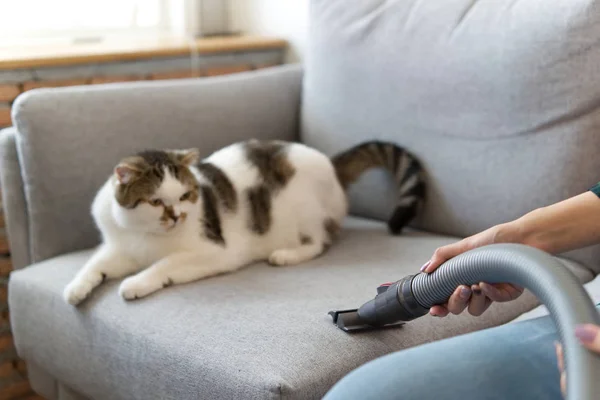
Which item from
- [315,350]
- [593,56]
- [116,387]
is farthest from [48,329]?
[593,56]

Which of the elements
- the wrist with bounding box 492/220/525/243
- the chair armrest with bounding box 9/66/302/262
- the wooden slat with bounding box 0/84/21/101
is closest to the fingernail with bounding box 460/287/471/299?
the wrist with bounding box 492/220/525/243

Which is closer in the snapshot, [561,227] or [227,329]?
[561,227]

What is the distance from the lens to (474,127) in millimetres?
1712

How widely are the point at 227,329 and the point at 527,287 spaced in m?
0.61

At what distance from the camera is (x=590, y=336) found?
725 millimetres

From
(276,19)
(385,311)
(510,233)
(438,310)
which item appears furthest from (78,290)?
(276,19)

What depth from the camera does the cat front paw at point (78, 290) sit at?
58.6 inches

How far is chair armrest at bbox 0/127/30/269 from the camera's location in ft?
5.65

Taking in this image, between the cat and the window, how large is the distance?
0.83 metres

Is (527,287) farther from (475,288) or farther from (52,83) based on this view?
(52,83)

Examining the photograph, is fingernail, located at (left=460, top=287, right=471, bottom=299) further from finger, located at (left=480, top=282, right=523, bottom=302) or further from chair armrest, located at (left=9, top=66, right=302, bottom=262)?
chair armrest, located at (left=9, top=66, right=302, bottom=262)

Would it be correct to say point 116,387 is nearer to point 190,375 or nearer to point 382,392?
point 190,375

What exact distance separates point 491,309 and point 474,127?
0.47m

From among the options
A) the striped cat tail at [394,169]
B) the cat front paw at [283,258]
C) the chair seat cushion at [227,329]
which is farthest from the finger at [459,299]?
the striped cat tail at [394,169]
